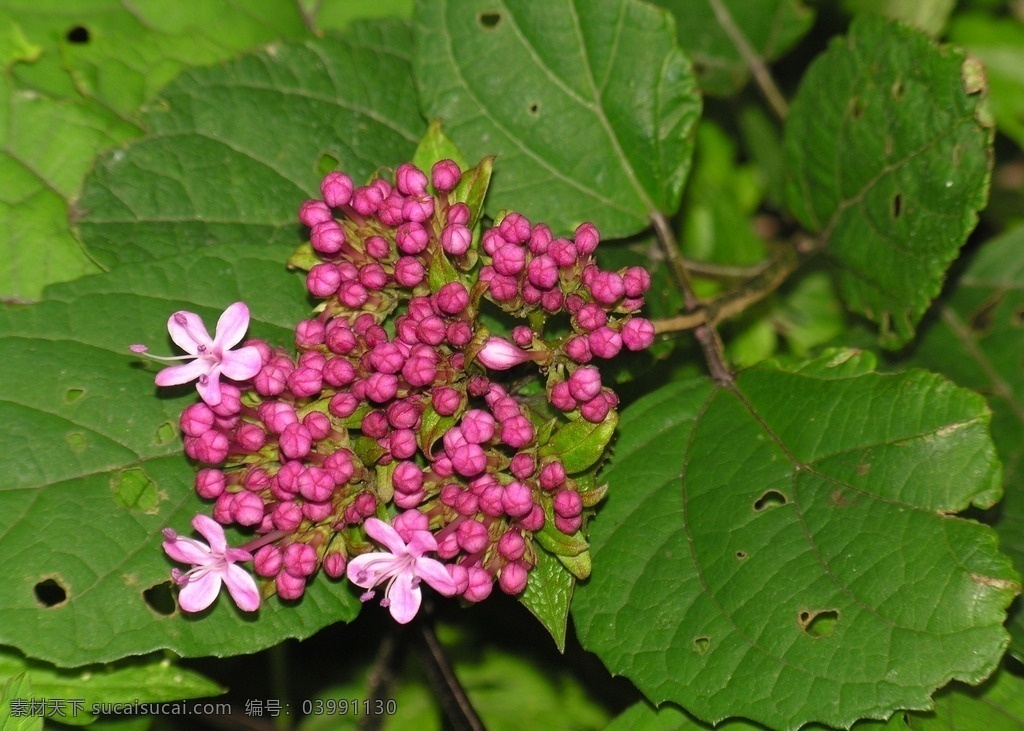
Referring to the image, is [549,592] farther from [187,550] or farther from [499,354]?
[187,550]

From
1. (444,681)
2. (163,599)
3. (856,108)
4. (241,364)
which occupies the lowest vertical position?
(444,681)

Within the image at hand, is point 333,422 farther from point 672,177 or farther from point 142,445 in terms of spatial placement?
point 672,177

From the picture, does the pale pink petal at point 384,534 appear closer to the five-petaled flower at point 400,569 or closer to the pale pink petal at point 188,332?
the five-petaled flower at point 400,569

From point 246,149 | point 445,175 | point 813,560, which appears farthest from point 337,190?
point 813,560

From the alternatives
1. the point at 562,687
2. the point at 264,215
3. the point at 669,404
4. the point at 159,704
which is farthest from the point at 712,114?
the point at 159,704

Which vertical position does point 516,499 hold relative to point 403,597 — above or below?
above

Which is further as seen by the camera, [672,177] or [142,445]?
[672,177]

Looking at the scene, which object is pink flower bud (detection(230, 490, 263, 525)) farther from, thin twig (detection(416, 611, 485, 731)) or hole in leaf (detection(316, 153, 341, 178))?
hole in leaf (detection(316, 153, 341, 178))
